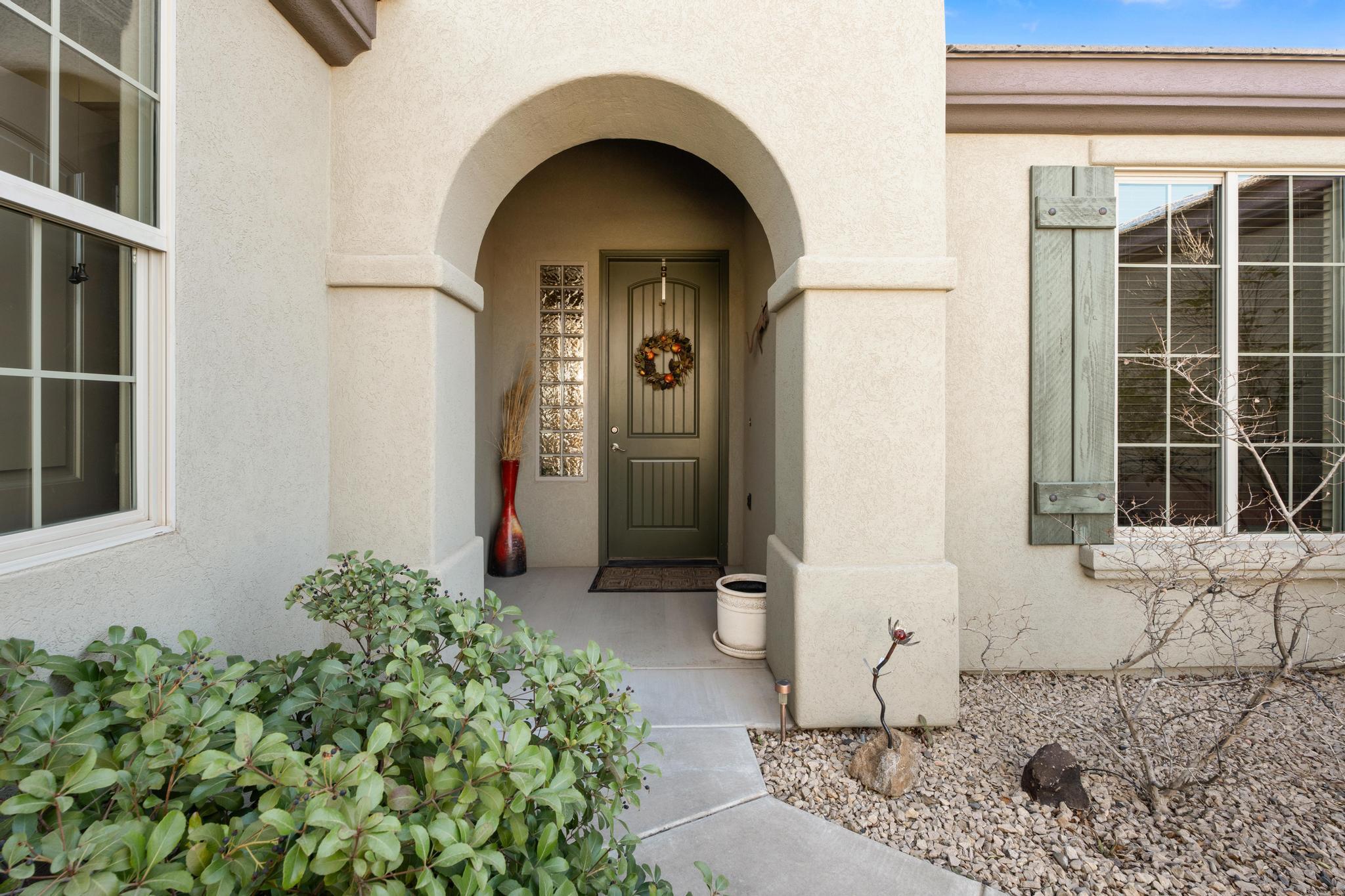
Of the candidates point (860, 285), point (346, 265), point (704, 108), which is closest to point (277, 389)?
point (346, 265)

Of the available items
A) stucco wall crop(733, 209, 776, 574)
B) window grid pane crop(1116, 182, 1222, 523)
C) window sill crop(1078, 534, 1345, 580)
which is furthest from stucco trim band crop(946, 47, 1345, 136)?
window sill crop(1078, 534, 1345, 580)

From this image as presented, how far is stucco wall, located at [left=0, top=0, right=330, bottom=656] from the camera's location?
5.23ft

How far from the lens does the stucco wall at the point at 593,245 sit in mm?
5020

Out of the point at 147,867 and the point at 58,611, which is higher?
the point at 58,611

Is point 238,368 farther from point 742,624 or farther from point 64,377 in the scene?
point 742,624

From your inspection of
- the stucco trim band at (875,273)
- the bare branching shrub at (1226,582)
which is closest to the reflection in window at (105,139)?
the stucco trim band at (875,273)

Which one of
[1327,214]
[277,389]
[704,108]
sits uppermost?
[704,108]

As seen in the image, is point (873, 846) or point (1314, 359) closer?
point (873, 846)

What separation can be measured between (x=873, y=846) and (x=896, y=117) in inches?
97.3

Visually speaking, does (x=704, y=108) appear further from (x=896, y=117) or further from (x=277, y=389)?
(x=277, y=389)

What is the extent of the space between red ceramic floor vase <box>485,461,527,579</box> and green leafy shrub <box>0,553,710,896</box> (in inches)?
132

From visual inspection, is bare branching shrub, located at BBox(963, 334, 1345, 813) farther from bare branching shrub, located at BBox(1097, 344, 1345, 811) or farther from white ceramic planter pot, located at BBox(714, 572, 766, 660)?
white ceramic planter pot, located at BBox(714, 572, 766, 660)

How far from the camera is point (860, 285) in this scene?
250 cm

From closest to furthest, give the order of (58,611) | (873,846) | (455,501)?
(58,611)
(873,846)
(455,501)
